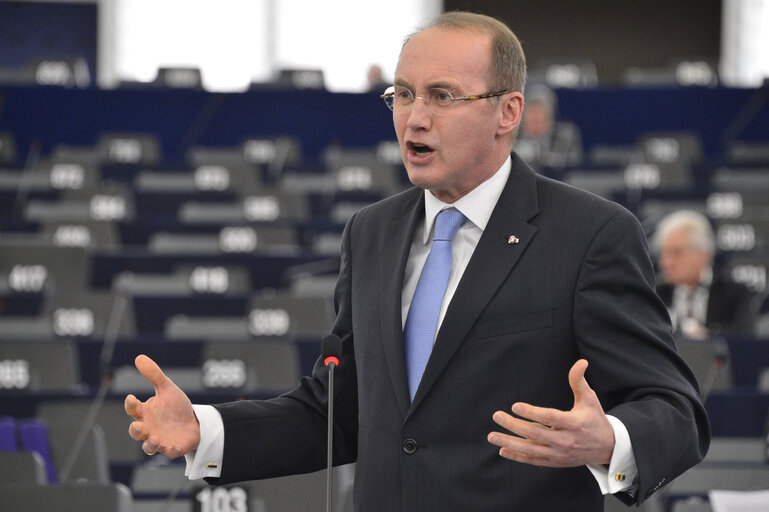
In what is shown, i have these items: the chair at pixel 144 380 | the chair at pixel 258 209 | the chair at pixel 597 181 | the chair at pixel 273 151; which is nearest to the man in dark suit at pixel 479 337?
the chair at pixel 144 380

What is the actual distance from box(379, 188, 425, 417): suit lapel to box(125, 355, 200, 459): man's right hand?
1.14 ft

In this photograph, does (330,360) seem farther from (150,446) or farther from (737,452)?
(737,452)

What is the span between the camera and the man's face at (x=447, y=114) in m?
1.86

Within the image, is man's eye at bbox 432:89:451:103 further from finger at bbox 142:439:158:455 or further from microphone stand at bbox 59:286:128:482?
microphone stand at bbox 59:286:128:482

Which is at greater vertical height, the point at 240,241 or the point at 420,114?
the point at 420,114

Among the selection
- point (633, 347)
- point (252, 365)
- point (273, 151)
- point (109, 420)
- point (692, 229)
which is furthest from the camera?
point (273, 151)

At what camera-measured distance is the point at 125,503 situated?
9.67 ft

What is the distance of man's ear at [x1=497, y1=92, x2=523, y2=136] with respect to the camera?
1911 millimetres

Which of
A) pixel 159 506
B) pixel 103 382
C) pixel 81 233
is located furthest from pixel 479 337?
pixel 81 233

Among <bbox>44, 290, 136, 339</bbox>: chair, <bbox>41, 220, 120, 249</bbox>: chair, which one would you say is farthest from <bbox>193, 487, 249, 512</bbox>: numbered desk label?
<bbox>41, 220, 120, 249</bbox>: chair

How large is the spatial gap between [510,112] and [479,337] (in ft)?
1.30

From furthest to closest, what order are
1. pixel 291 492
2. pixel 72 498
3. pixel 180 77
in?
pixel 180 77 < pixel 291 492 < pixel 72 498

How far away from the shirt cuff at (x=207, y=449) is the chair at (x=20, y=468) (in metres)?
1.53

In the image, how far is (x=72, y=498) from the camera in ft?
9.62
